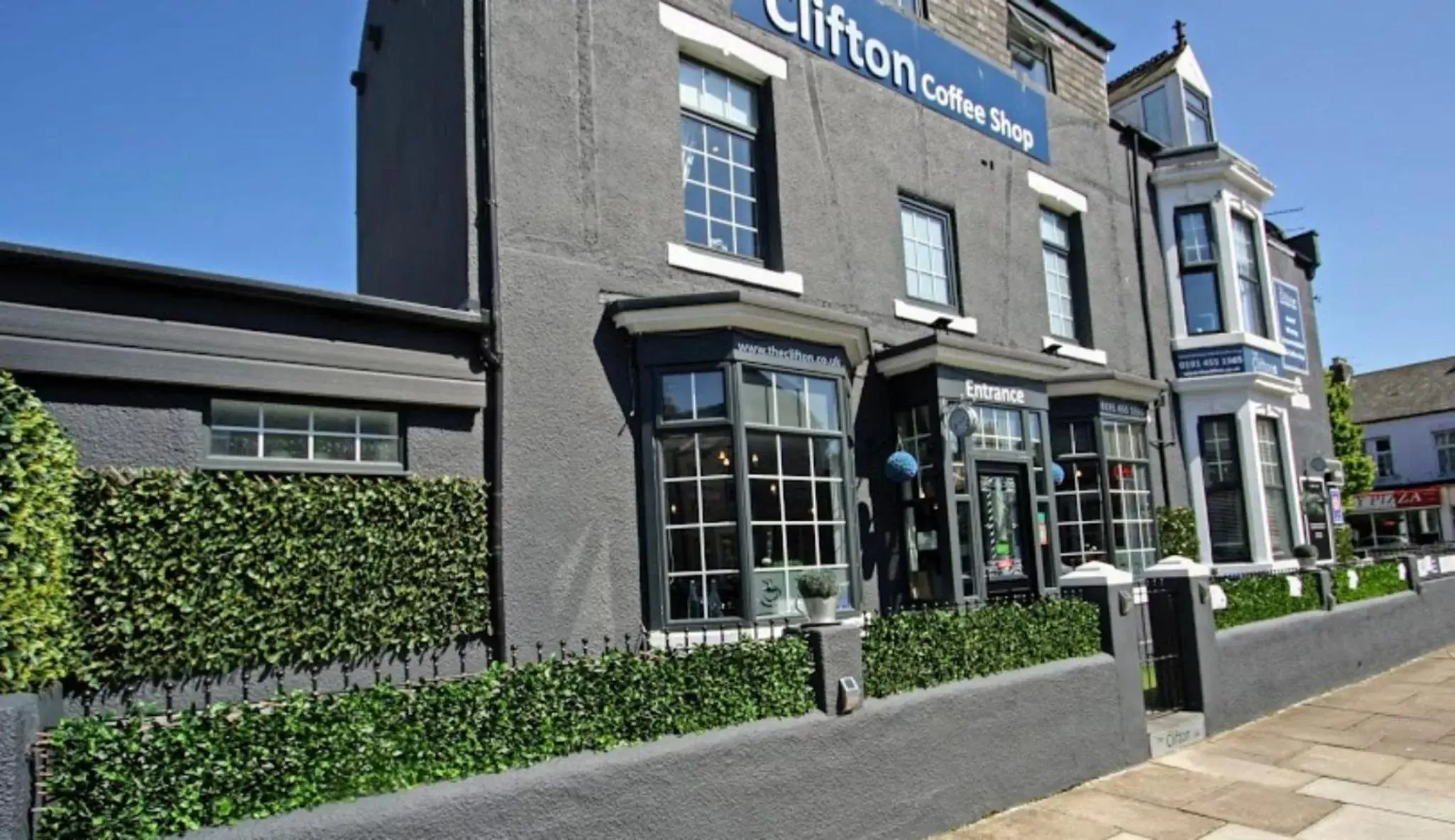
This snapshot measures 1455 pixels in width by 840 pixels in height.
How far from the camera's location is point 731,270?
992 cm

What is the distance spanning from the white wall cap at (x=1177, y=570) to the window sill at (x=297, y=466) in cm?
763

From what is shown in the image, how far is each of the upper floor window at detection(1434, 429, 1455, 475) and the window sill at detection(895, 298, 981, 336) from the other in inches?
1547

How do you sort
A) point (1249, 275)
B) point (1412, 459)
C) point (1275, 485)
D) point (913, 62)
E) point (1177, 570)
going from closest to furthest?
point (1177, 570), point (913, 62), point (1275, 485), point (1249, 275), point (1412, 459)

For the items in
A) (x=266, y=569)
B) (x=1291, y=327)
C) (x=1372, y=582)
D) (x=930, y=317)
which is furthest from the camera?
(x=1291, y=327)

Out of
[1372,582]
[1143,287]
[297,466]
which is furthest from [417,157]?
[1372,582]

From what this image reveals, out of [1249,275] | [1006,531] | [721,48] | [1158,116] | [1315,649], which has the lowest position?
[1315,649]

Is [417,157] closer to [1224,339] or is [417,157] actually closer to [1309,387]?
[1224,339]

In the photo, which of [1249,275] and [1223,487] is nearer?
[1223,487]

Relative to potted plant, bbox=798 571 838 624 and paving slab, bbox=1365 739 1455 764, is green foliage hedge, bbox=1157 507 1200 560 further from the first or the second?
potted plant, bbox=798 571 838 624

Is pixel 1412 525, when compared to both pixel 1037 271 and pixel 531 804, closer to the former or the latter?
pixel 1037 271

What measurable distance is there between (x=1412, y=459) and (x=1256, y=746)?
41.2 m

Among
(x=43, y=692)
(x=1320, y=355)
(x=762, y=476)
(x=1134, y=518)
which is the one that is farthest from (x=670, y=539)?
(x=1320, y=355)

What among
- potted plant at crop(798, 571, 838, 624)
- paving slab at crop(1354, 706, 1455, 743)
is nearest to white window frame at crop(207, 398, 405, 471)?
potted plant at crop(798, 571, 838, 624)

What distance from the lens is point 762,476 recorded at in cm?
906
